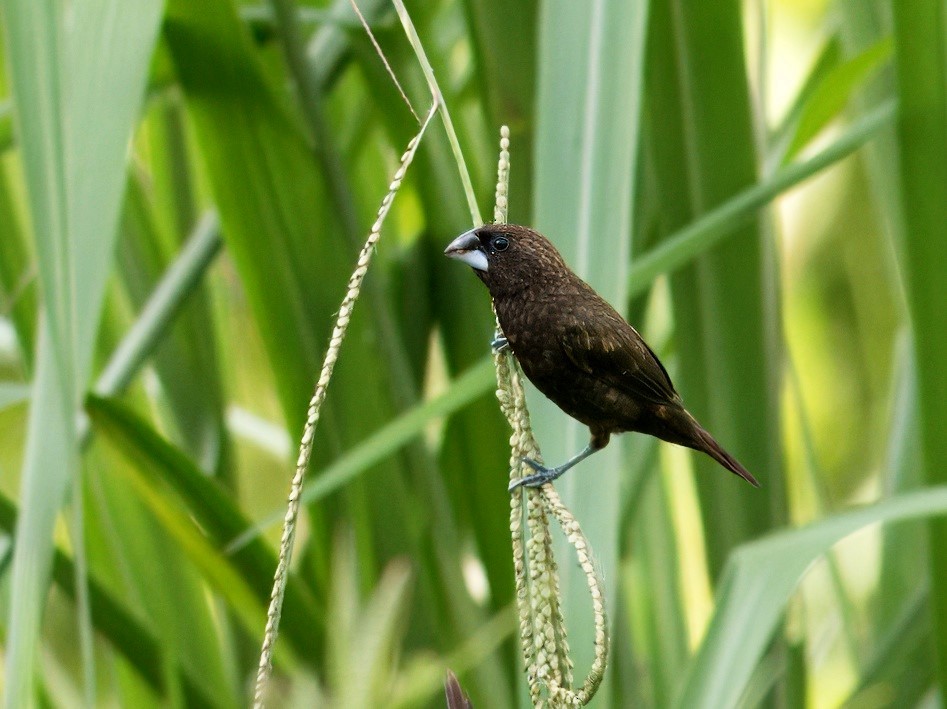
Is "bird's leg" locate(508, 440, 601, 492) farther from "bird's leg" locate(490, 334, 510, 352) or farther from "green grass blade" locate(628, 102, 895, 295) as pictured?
"green grass blade" locate(628, 102, 895, 295)

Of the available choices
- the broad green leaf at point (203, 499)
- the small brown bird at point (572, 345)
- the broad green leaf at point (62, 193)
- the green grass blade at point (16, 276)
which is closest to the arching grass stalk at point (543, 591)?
the small brown bird at point (572, 345)

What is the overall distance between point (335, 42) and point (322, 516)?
0.55 metres

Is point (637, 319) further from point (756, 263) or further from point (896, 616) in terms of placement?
point (896, 616)

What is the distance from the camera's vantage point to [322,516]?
1.27 meters

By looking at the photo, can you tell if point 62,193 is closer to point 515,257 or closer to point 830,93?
point 515,257

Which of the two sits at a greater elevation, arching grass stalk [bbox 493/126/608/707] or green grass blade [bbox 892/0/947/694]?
green grass blade [bbox 892/0/947/694]

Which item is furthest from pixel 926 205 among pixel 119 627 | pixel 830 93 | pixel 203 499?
pixel 119 627

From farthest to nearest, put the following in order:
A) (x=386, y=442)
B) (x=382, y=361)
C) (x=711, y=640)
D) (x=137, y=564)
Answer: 1. (x=137, y=564)
2. (x=382, y=361)
3. (x=386, y=442)
4. (x=711, y=640)

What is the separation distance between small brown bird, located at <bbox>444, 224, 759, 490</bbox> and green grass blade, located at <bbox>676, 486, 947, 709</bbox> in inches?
2.5

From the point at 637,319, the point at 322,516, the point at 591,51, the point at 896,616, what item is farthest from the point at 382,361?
the point at 896,616

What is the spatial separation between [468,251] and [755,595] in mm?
315

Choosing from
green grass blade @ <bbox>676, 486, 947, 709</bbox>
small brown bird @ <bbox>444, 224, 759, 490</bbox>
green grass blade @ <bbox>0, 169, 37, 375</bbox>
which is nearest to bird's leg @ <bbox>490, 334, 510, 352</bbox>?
small brown bird @ <bbox>444, 224, 759, 490</bbox>

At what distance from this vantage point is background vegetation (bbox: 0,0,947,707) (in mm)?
792

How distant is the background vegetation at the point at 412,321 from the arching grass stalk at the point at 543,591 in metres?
0.17
